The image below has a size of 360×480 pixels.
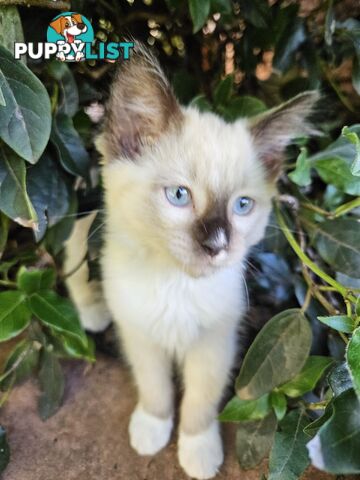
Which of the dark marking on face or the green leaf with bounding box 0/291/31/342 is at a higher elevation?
the dark marking on face

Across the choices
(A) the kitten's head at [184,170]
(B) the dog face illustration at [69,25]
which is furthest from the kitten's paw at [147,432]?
(B) the dog face illustration at [69,25]

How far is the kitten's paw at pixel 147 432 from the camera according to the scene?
42.6 inches

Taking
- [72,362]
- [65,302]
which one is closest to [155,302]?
[65,302]

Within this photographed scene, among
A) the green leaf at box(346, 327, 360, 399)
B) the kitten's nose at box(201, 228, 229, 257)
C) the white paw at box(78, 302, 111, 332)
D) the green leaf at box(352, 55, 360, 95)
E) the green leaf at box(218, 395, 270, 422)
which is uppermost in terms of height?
the green leaf at box(352, 55, 360, 95)

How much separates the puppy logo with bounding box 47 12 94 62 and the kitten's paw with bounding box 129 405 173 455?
781 mm

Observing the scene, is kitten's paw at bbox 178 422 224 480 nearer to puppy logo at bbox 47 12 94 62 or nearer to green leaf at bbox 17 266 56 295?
green leaf at bbox 17 266 56 295

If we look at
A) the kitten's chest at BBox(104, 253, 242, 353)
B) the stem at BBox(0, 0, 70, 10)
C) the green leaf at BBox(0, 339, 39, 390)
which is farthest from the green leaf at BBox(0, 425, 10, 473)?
the stem at BBox(0, 0, 70, 10)

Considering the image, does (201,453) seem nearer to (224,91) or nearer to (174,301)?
(174,301)

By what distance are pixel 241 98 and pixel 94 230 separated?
0.44 m

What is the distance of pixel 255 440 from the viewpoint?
976mm

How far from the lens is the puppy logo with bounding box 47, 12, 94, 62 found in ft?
2.97

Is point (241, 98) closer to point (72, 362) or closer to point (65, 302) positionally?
point (65, 302)

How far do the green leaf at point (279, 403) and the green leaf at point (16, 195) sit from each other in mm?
553

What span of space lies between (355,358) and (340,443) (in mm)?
109
